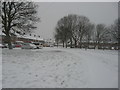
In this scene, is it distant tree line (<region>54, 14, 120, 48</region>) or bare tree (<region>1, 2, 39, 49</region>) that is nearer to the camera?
bare tree (<region>1, 2, 39, 49</region>)

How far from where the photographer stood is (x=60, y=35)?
54344 mm

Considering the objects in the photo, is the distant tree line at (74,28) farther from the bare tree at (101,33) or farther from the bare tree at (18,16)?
the bare tree at (18,16)

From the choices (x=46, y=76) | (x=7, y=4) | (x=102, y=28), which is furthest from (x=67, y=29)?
(x=46, y=76)

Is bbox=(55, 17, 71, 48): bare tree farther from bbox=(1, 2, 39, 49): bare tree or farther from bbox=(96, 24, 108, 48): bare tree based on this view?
bbox=(1, 2, 39, 49): bare tree

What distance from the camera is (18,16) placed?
24156mm

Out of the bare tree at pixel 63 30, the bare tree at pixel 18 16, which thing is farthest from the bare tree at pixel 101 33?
the bare tree at pixel 18 16

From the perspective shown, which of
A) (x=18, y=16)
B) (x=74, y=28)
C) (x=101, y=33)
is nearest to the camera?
(x=18, y=16)

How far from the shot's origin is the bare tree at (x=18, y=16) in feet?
77.6

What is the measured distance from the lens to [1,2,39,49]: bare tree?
77.6 ft

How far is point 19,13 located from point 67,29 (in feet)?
100

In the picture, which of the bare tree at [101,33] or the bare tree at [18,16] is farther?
the bare tree at [101,33]

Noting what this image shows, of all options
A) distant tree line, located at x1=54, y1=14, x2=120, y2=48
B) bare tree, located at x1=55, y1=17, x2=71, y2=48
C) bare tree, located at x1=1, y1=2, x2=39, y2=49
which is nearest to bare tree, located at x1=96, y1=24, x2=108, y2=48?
distant tree line, located at x1=54, y1=14, x2=120, y2=48

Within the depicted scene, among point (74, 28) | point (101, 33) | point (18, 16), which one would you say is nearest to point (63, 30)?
point (74, 28)

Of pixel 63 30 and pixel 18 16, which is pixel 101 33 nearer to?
pixel 63 30
